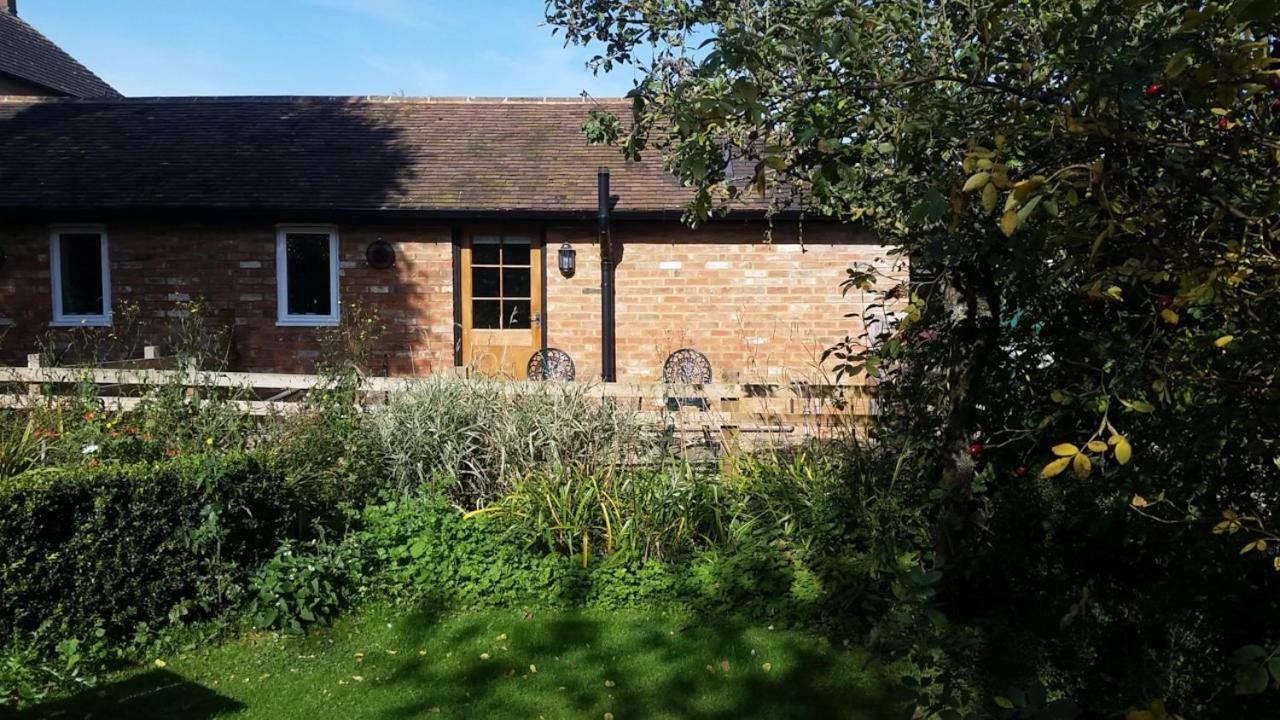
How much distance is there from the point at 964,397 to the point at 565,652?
2.26m

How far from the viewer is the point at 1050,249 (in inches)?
94.3

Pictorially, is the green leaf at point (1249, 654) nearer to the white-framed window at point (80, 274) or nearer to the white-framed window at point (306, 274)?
the white-framed window at point (306, 274)

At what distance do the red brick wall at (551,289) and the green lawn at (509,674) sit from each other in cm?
796

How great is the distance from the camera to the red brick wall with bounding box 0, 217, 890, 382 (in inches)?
507

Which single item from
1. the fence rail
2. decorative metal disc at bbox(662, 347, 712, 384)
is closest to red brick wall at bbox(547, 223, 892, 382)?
decorative metal disc at bbox(662, 347, 712, 384)

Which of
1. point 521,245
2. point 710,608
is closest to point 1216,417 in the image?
point 710,608

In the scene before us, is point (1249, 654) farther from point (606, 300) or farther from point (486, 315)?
point (486, 315)

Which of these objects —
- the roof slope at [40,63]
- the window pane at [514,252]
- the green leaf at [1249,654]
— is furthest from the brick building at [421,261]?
the green leaf at [1249,654]

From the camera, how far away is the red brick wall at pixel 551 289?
12867 mm

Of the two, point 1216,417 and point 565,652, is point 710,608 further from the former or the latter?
point 1216,417

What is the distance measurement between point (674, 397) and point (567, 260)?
22.2ft

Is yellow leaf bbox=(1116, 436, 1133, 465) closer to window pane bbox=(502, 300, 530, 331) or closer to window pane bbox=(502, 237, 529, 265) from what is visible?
window pane bbox=(502, 300, 530, 331)

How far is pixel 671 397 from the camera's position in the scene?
253 inches

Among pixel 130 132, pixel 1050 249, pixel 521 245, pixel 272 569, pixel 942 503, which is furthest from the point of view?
pixel 130 132
